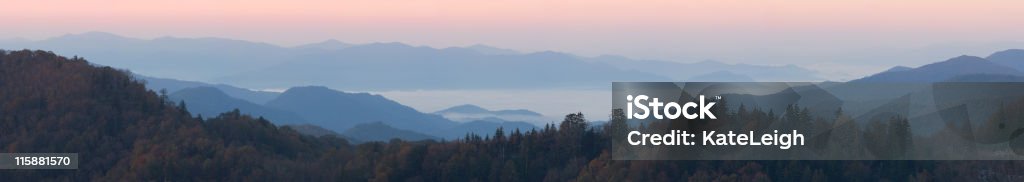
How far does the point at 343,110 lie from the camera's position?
193500mm

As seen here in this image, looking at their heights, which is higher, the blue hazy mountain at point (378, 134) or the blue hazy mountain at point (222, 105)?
the blue hazy mountain at point (222, 105)

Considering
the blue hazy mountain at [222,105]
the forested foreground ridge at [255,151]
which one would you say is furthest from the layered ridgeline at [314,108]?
the forested foreground ridge at [255,151]

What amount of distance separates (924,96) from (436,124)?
128m

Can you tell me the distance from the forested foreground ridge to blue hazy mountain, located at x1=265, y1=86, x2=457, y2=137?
10950 centimetres

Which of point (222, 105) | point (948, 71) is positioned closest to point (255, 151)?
point (948, 71)

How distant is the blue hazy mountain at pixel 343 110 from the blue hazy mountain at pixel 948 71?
68.2 metres

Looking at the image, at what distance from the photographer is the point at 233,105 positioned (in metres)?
177

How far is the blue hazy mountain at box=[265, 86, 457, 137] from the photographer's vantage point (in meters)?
184

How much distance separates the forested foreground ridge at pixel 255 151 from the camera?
5178 cm

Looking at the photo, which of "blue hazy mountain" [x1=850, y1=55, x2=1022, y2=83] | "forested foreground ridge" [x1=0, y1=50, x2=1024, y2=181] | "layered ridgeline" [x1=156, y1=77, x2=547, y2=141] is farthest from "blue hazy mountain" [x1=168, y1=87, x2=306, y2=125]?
"forested foreground ridge" [x1=0, y1=50, x2=1024, y2=181]

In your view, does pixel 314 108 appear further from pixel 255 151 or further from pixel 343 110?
pixel 255 151

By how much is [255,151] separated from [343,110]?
13049 centimetres

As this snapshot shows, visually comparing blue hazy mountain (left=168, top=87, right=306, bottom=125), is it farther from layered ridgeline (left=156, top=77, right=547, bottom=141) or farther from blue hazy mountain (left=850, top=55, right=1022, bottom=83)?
blue hazy mountain (left=850, top=55, right=1022, bottom=83)

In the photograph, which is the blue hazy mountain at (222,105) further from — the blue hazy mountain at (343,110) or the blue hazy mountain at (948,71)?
the blue hazy mountain at (948,71)
